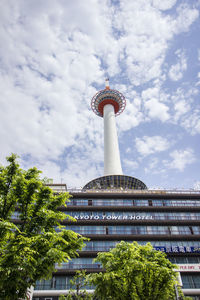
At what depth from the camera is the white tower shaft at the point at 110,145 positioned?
69.9 m

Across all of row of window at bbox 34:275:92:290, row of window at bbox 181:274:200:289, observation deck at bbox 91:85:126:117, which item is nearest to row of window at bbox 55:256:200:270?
row of window at bbox 34:275:92:290

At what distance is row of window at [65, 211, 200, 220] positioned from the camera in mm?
49844

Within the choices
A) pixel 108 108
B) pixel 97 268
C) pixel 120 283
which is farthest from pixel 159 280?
pixel 108 108

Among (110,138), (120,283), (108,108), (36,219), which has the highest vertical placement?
(108,108)

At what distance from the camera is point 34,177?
757 inches

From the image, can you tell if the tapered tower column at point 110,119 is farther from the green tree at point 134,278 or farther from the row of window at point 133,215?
the green tree at point 134,278

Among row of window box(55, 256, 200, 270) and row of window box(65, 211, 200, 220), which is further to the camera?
row of window box(65, 211, 200, 220)

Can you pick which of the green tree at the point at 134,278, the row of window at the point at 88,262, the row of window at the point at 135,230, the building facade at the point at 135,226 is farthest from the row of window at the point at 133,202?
the green tree at the point at 134,278

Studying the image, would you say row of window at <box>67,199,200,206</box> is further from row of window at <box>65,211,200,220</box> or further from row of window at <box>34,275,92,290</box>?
row of window at <box>34,275,92,290</box>

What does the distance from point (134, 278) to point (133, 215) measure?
102 feet

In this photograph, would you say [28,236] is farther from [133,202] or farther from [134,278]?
[133,202]

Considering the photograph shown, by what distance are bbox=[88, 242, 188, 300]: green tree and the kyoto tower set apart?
128 ft

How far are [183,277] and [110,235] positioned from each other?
15.9 metres

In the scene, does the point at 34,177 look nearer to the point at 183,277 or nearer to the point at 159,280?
the point at 159,280
